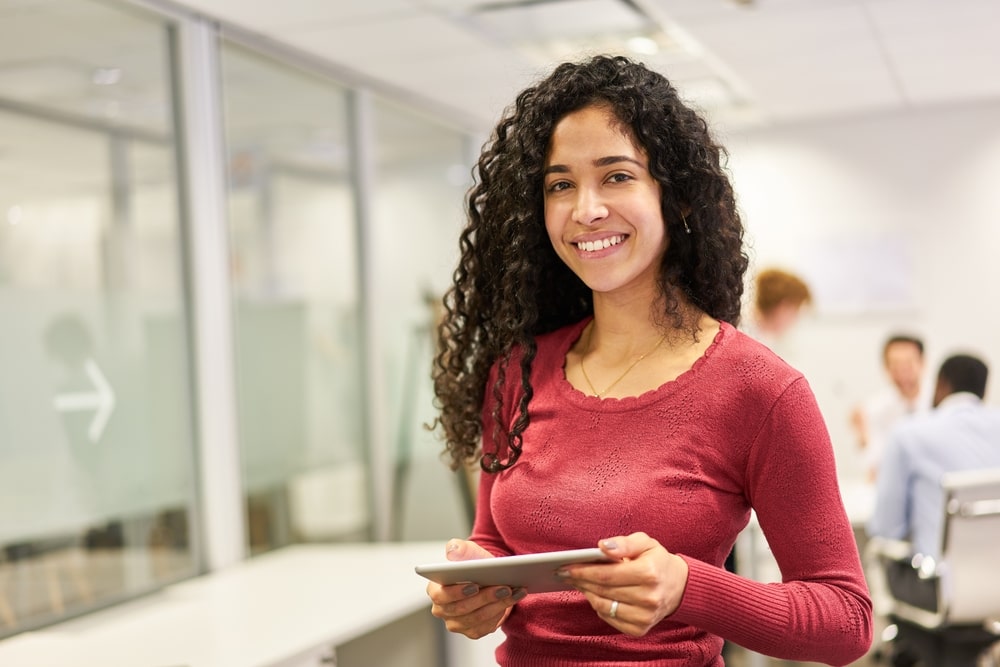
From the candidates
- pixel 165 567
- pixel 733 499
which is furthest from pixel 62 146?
pixel 733 499

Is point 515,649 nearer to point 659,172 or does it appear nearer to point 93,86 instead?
point 659,172

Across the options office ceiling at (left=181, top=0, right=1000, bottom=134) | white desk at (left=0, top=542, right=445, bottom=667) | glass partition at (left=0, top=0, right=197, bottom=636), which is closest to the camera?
white desk at (left=0, top=542, right=445, bottom=667)

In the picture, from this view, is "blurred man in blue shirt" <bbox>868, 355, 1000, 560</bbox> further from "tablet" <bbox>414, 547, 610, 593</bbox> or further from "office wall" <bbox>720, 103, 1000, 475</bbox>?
"office wall" <bbox>720, 103, 1000, 475</bbox>

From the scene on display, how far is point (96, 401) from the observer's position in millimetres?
3023

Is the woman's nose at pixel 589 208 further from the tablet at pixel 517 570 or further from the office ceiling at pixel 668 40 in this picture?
the office ceiling at pixel 668 40

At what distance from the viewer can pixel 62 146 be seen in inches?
116

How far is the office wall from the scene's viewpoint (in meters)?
6.00

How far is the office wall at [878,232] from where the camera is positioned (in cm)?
600

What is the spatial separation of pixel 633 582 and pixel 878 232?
542cm

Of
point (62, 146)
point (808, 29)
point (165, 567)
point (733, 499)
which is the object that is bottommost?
point (165, 567)

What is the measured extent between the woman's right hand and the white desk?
38.7 inches

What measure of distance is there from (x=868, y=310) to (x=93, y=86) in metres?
4.52

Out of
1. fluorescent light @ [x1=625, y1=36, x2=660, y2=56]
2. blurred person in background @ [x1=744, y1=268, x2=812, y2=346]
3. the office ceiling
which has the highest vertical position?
fluorescent light @ [x1=625, y1=36, x2=660, y2=56]

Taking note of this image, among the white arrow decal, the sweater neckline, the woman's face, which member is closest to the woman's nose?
the woman's face
